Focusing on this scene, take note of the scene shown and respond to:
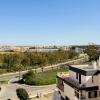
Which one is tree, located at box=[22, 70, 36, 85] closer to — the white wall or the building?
the white wall

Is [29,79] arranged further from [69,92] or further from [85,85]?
[85,85]

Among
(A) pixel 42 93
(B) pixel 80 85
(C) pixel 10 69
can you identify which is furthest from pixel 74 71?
(C) pixel 10 69

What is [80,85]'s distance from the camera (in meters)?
27.6

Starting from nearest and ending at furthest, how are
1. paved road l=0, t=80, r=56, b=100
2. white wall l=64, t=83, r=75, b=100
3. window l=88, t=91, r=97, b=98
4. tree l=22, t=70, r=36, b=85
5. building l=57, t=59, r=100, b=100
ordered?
building l=57, t=59, r=100, b=100, window l=88, t=91, r=97, b=98, white wall l=64, t=83, r=75, b=100, paved road l=0, t=80, r=56, b=100, tree l=22, t=70, r=36, b=85

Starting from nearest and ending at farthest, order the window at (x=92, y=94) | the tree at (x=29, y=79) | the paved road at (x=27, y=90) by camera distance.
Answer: the window at (x=92, y=94)
the paved road at (x=27, y=90)
the tree at (x=29, y=79)

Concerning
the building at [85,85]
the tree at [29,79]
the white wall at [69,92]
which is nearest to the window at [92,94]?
the building at [85,85]

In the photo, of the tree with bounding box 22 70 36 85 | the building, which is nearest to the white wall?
the building

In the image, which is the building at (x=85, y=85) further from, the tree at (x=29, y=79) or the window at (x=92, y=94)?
the tree at (x=29, y=79)

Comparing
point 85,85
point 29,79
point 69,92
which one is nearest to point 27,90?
point 29,79

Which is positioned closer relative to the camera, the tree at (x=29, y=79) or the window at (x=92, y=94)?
the window at (x=92, y=94)

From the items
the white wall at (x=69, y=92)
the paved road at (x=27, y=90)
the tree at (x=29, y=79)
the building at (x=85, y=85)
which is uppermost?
Result: the building at (x=85, y=85)

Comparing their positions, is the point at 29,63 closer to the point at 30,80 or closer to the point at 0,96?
the point at 30,80

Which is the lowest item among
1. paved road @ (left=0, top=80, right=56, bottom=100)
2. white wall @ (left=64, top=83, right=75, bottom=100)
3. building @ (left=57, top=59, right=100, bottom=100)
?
paved road @ (left=0, top=80, right=56, bottom=100)

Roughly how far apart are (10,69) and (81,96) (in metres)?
54.1
